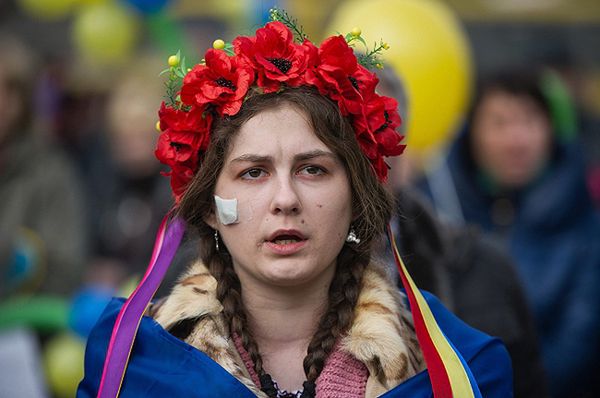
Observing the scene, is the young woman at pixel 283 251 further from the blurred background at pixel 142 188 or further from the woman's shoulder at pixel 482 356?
the blurred background at pixel 142 188

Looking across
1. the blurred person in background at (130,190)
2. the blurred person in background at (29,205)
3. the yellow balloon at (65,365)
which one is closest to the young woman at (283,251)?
the yellow balloon at (65,365)

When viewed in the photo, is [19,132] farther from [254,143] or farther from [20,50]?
[254,143]

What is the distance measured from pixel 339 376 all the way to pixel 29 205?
11.2ft

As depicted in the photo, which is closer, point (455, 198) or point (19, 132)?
point (19, 132)

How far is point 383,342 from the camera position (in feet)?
Answer: 10.1

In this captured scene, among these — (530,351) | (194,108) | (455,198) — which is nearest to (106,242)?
(455,198)

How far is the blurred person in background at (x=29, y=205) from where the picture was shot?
592cm

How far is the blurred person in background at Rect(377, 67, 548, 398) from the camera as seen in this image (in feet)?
13.7

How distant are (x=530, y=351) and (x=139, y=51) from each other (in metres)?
5.84

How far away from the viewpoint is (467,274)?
4379 millimetres

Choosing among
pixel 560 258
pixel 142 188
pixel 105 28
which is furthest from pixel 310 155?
pixel 105 28

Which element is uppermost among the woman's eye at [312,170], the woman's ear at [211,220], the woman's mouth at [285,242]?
the woman's eye at [312,170]

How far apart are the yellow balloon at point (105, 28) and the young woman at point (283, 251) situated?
4.02 m

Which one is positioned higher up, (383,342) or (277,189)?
(277,189)
